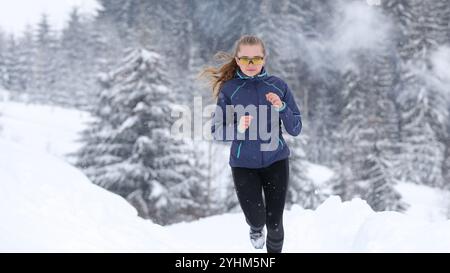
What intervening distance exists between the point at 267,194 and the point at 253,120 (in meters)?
0.63

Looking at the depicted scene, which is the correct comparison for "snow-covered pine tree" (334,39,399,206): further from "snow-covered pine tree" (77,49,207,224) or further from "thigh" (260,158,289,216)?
"thigh" (260,158,289,216)

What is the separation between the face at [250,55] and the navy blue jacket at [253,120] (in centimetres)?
5

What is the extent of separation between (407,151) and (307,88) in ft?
38.2

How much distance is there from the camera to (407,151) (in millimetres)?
41625

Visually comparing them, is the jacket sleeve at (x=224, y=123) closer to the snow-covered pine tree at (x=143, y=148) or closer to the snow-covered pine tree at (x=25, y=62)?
the snow-covered pine tree at (x=143, y=148)

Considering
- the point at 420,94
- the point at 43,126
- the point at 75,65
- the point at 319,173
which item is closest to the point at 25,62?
the point at 75,65

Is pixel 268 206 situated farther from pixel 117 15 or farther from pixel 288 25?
pixel 117 15

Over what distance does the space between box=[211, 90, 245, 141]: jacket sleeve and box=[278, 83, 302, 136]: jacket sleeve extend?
0.35 m

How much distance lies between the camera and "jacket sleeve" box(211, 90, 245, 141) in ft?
13.6

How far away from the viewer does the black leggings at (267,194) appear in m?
4.27

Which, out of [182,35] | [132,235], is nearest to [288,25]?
[182,35]

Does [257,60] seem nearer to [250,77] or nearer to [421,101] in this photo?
[250,77]

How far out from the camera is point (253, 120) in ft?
13.8

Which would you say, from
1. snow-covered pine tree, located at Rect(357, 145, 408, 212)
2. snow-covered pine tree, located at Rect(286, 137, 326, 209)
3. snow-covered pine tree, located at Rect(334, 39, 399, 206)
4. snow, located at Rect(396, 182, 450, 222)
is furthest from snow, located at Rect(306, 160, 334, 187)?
snow-covered pine tree, located at Rect(286, 137, 326, 209)
